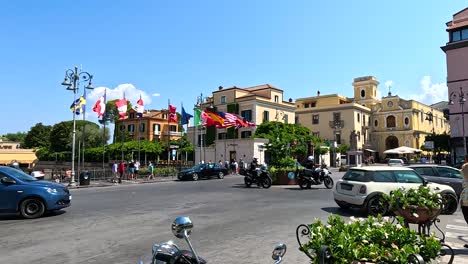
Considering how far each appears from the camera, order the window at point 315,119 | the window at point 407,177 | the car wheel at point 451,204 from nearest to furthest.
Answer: the window at point 407,177, the car wheel at point 451,204, the window at point 315,119

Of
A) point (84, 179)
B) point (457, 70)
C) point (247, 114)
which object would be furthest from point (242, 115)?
point (84, 179)

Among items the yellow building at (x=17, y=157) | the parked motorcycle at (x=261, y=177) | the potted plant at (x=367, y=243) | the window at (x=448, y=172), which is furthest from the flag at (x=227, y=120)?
the yellow building at (x=17, y=157)

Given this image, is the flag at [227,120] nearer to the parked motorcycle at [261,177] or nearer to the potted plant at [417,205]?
the parked motorcycle at [261,177]

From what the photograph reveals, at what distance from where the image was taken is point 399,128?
7425cm

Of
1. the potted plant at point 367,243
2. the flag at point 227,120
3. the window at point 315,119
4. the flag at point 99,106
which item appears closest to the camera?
the potted plant at point 367,243

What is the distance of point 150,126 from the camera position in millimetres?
83875

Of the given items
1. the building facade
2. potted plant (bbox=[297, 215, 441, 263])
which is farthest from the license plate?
the building facade

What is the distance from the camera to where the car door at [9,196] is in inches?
431

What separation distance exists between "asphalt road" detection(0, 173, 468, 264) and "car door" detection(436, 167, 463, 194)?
3999 millimetres

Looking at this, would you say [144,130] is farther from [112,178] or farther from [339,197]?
Answer: [339,197]

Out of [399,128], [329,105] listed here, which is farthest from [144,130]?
[399,128]

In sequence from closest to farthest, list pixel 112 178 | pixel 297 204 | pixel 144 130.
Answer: pixel 297 204
pixel 112 178
pixel 144 130

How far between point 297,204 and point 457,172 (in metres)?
6.58

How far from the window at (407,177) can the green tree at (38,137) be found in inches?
3996
